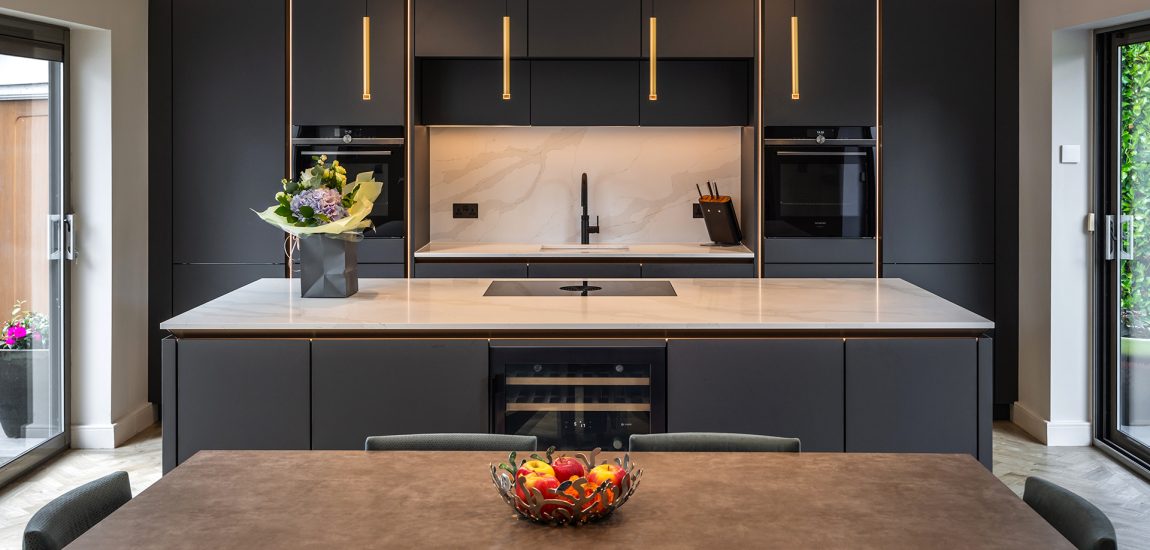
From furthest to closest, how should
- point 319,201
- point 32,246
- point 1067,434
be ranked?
point 1067,434 → point 32,246 → point 319,201

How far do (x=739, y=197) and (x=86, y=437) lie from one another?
12.0 ft

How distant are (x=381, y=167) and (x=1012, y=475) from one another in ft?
10.9

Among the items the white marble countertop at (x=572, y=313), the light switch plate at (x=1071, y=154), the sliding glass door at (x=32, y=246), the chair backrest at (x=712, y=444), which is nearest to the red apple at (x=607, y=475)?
the chair backrest at (x=712, y=444)

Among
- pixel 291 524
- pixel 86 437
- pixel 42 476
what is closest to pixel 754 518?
pixel 291 524

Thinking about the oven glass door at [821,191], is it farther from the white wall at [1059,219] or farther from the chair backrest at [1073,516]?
the chair backrest at [1073,516]

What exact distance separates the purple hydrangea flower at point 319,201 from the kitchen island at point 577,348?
13.8 inches

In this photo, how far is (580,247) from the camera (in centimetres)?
598

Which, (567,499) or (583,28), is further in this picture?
(583,28)

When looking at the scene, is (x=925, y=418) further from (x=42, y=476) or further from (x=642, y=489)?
(x=42, y=476)

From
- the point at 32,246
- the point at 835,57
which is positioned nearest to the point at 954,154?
the point at 835,57

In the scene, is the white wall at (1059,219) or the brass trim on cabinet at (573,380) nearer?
the brass trim on cabinet at (573,380)

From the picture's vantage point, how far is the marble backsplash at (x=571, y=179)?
20.2 feet

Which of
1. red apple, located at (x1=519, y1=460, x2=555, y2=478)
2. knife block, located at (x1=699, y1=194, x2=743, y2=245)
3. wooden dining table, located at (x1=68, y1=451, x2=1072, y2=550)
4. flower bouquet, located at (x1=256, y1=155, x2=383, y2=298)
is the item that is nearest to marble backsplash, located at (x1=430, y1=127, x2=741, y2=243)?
knife block, located at (x1=699, y1=194, x2=743, y2=245)

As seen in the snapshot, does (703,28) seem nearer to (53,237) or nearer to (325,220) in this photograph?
(325,220)
